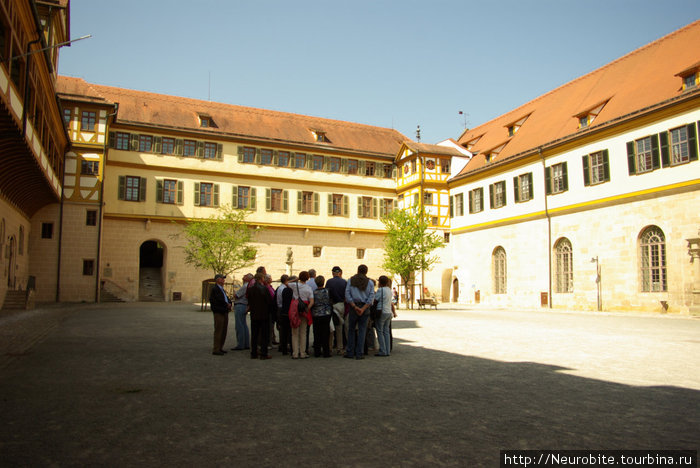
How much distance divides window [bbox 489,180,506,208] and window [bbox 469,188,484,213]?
1.01m

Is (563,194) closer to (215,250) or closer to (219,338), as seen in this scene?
(215,250)

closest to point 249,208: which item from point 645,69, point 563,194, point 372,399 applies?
point 563,194

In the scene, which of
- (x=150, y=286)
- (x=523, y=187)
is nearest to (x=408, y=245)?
(x=523, y=187)

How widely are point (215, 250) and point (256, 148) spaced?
449 inches

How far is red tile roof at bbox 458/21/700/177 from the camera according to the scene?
26.9 metres

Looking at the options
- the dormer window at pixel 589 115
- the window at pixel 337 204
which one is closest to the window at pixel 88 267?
the window at pixel 337 204

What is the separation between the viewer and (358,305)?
10648 mm

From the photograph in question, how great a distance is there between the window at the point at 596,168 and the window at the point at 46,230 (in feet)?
93.3

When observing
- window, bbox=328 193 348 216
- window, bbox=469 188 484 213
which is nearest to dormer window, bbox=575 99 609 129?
window, bbox=469 188 484 213

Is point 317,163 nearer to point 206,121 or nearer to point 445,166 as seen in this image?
point 206,121

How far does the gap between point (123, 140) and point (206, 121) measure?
5690 mm

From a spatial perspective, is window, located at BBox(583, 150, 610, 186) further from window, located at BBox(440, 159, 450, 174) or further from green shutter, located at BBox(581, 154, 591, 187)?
window, located at BBox(440, 159, 450, 174)

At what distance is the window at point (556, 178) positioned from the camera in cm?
3067

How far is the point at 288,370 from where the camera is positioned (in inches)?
356
